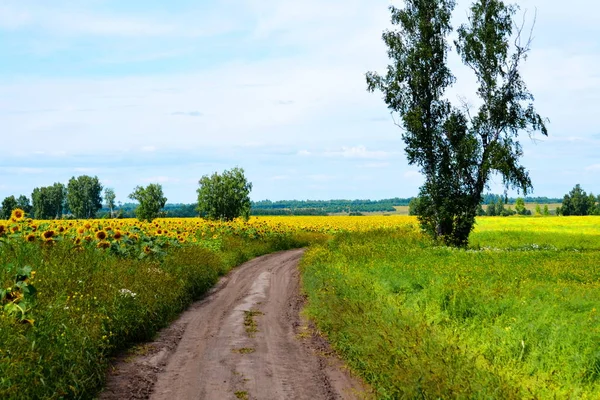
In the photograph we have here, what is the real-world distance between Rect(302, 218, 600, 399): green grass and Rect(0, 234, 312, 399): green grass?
411 centimetres

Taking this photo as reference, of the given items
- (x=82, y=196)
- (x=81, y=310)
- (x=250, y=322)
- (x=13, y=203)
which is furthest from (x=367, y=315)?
(x=82, y=196)

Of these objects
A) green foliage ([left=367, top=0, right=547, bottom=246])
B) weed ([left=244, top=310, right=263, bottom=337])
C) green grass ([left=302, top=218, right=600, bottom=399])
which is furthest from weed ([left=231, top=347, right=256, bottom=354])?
green foliage ([left=367, top=0, right=547, bottom=246])

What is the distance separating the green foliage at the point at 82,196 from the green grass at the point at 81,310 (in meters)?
116

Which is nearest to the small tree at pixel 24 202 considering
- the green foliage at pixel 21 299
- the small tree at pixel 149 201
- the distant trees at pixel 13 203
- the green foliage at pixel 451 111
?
the distant trees at pixel 13 203

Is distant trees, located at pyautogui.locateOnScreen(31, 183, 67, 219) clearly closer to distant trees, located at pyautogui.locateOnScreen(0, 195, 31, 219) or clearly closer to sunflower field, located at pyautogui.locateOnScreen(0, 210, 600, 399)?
distant trees, located at pyautogui.locateOnScreen(0, 195, 31, 219)

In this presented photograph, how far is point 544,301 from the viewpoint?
1270 cm

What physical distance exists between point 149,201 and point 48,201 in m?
90.6

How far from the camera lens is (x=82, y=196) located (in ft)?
423

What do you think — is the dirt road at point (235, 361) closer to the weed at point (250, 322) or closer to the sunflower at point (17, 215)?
the weed at point (250, 322)

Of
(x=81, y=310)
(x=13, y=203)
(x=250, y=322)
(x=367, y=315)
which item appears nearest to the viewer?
(x=367, y=315)

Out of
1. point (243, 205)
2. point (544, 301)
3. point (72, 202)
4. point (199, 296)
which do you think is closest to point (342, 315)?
point (544, 301)

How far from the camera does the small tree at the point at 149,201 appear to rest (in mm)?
52344

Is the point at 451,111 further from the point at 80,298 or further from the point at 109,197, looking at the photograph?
the point at 109,197

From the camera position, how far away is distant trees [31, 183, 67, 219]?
5133 inches
